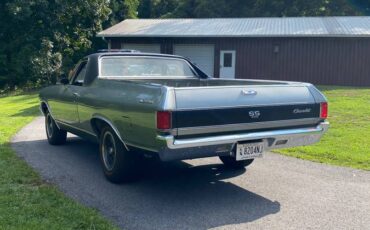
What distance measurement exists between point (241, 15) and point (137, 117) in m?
36.5

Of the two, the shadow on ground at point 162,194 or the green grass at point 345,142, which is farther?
the green grass at point 345,142

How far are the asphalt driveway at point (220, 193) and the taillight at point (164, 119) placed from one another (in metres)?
0.97

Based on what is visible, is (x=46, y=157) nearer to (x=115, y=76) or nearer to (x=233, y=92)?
(x=115, y=76)

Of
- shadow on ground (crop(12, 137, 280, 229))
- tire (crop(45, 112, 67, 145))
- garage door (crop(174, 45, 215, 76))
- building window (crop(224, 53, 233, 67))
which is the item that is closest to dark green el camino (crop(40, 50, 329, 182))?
shadow on ground (crop(12, 137, 280, 229))

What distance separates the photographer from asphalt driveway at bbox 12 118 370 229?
4.55 meters

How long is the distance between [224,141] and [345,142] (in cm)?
444

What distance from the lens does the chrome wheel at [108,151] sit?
5.85m

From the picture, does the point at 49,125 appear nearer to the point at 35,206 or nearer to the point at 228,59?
the point at 35,206

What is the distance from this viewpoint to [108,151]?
236 inches

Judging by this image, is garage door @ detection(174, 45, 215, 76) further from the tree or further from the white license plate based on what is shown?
the white license plate

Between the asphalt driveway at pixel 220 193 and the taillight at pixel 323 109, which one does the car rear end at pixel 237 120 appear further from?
the asphalt driveway at pixel 220 193

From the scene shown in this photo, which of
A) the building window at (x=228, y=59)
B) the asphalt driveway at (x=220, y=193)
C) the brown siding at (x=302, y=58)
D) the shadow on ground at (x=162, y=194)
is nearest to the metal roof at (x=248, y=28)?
the brown siding at (x=302, y=58)

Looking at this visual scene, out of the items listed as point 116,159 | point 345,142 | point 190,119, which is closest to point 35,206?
point 116,159

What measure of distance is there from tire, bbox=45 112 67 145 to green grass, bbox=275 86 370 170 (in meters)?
4.05
